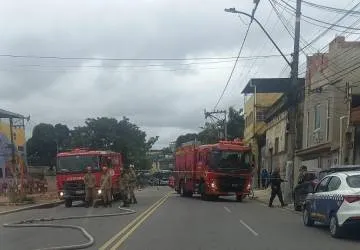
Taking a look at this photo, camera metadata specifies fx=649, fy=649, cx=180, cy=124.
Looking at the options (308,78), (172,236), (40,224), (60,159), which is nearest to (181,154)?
(308,78)

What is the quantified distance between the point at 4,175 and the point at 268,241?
1635 inches

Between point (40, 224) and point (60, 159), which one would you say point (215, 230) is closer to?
point (40, 224)

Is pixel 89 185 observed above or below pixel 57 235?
above

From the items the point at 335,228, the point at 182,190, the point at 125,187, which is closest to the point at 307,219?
the point at 335,228

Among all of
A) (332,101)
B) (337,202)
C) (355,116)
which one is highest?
(332,101)

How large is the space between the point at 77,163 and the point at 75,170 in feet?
1.24

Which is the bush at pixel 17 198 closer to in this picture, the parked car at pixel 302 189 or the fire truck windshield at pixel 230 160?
the fire truck windshield at pixel 230 160

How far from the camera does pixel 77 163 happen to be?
30297 mm

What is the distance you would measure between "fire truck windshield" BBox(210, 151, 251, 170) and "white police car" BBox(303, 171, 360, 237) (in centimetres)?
1472

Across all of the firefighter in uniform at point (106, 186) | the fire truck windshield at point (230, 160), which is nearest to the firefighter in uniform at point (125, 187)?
the firefighter in uniform at point (106, 186)

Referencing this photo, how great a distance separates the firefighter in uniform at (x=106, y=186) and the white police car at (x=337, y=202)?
1251cm

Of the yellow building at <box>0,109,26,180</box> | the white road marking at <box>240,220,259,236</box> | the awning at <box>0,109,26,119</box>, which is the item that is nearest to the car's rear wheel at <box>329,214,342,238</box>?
the white road marking at <box>240,220,259,236</box>

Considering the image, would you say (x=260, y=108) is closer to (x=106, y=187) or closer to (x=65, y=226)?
(x=106, y=187)

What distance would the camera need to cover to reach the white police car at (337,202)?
15031mm
